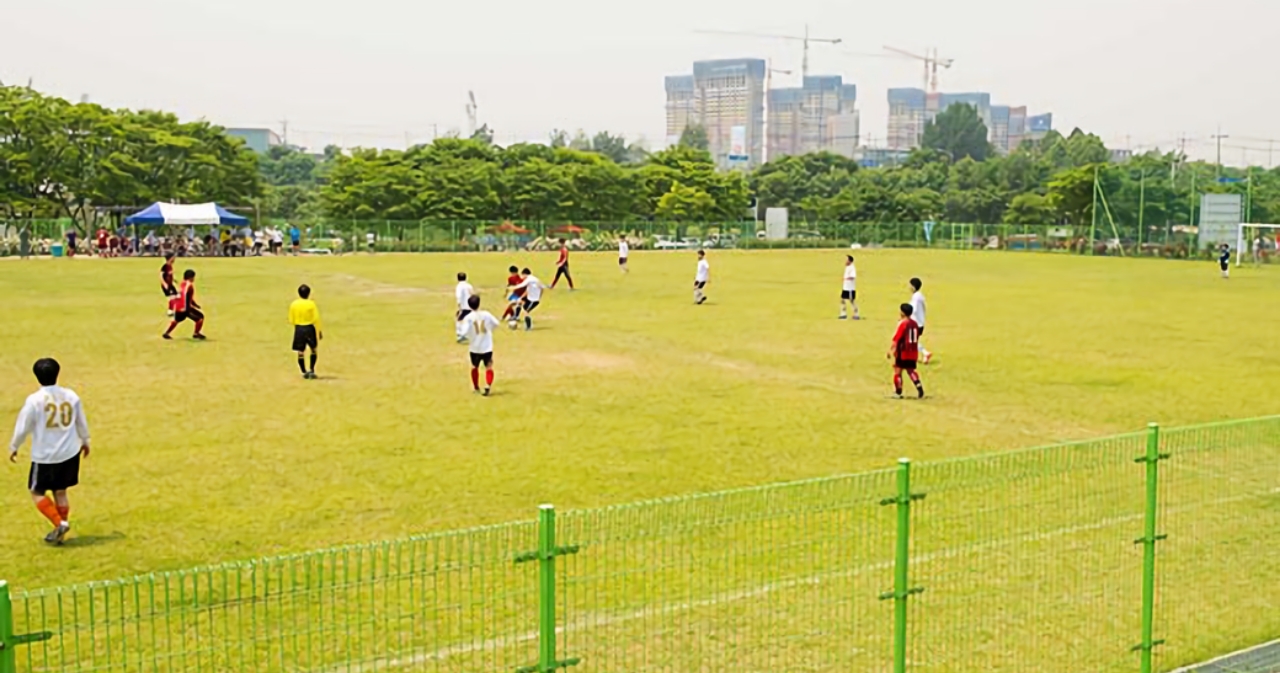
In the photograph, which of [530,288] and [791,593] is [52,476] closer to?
[791,593]

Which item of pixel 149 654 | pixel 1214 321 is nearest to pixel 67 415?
pixel 149 654

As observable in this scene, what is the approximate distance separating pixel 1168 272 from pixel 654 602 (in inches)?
2196

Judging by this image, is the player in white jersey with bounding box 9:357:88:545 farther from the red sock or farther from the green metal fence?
the green metal fence

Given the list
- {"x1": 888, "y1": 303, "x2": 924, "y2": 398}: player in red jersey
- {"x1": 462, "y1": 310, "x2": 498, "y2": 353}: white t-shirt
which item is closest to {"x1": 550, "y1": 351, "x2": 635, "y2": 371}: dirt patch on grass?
{"x1": 462, "y1": 310, "x2": 498, "y2": 353}: white t-shirt

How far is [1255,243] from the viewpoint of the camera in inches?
2746

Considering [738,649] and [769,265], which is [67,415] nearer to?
[738,649]

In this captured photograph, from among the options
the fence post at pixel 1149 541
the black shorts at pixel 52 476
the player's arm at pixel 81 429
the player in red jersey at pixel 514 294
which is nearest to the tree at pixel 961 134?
the player in red jersey at pixel 514 294

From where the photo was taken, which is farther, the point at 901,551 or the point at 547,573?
the point at 901,551

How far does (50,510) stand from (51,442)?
1.85 ft

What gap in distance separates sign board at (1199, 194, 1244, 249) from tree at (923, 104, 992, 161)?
12075 centimetres

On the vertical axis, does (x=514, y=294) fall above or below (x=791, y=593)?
above

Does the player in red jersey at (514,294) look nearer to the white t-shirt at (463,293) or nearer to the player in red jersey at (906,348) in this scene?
the white t-shirt at (463,293)

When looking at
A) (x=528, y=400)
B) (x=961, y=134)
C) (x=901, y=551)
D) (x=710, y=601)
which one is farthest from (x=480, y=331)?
(x=961, y=134)

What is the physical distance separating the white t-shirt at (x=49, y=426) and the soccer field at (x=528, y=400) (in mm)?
761
